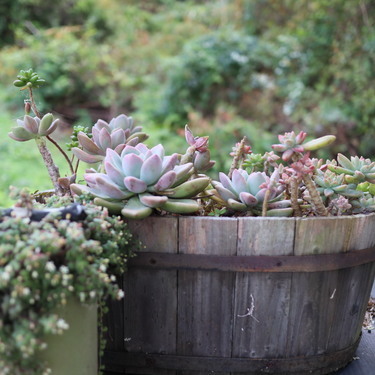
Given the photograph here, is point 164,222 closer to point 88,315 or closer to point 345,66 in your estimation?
point 88,315

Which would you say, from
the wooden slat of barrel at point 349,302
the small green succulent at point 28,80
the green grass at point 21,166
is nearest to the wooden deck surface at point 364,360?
the wooden slat of barrel at point 349,302

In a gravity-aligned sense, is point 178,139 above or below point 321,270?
below

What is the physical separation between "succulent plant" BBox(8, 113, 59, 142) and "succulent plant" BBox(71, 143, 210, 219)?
22cm

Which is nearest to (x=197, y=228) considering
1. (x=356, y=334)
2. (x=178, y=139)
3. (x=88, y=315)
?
(x=88, y=315)

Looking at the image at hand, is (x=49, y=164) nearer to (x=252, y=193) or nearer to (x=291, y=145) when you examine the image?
(x=252, y=193)

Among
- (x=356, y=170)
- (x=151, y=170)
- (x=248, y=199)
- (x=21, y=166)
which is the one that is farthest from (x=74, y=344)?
(x=21, y=166)

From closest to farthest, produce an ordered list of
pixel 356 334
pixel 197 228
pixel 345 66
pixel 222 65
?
pixel 197 228
pixel 356 334
pixel 345 66
pixel 222 65

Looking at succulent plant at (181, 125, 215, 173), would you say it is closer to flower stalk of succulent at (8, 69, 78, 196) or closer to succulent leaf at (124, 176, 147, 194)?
succulent leaf at (124, 176, 147, 194)

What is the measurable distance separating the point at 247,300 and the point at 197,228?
0.76ft

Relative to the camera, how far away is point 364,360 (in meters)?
1.48

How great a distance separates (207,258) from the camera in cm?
121

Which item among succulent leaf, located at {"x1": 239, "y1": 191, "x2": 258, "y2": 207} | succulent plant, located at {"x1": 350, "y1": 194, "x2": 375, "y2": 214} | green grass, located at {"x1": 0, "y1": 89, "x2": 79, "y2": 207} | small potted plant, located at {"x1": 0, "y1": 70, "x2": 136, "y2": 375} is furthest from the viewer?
green grass, located at {"x1": 0, "y1": 89, "x2": 79, "y2": 207}

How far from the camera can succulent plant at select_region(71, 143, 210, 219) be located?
3.82ft

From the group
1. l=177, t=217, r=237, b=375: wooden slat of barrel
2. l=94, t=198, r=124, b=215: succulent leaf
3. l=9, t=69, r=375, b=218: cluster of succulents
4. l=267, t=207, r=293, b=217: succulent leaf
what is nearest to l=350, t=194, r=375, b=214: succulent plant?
l=9, t=69, r=375, b=218: cluster of succulents
